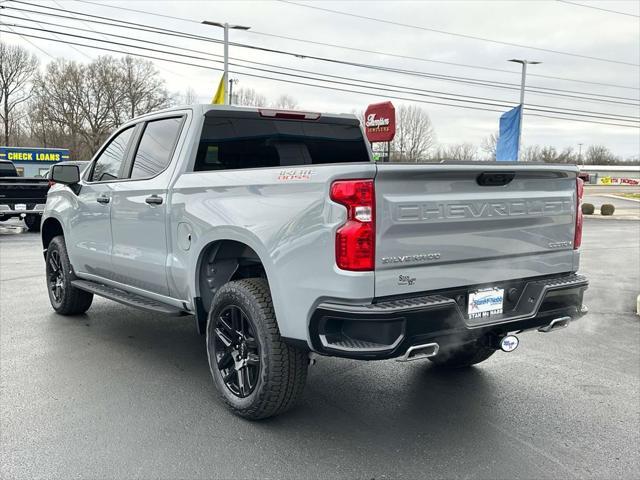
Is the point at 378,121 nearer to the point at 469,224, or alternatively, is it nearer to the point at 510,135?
the point at 510,135

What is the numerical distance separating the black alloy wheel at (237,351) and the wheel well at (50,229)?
3.42 metres

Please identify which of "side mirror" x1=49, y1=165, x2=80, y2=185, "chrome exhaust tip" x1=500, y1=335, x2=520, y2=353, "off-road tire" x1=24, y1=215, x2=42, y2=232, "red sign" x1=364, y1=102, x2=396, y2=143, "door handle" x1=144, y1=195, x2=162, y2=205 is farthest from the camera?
"red sign" x1=364, y1=102, x2=396, y2=143

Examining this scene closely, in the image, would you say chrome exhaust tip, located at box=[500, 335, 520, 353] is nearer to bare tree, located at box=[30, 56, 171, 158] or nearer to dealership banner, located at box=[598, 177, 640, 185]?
bare tree, located at box=[30, 56, 171, 158]

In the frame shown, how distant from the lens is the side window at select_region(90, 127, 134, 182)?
17.5ft

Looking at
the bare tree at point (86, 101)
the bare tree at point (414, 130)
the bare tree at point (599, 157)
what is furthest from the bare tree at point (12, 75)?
the bare tree at point (599, 157)

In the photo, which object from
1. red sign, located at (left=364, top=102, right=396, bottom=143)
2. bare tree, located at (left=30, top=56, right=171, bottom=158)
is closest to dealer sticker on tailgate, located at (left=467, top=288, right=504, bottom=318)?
red sign, located at (left=364, top=102, right=396, bottom=143)

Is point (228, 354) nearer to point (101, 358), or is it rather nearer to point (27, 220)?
point (101, 358)

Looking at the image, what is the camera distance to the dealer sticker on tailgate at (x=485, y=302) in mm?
3385

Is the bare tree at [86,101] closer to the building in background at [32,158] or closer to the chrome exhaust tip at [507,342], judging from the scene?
the building in background at [32,158]

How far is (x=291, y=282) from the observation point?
3.29 meters

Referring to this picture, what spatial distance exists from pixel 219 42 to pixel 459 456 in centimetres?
3290

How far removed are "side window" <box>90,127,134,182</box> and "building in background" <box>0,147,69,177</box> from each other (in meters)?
38.5

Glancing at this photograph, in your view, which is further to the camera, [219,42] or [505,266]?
[219,42]

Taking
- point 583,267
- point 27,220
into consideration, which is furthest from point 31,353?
point 27,220
